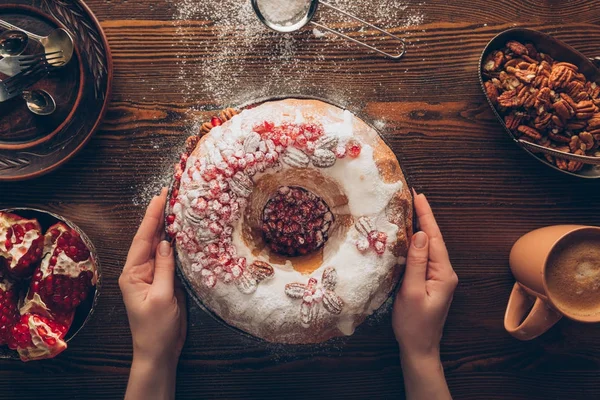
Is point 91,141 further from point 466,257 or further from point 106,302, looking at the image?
point 466,257

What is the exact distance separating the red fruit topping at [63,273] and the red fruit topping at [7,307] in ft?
0.16

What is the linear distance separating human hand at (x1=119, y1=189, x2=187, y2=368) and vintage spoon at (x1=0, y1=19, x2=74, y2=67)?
530 millimetres

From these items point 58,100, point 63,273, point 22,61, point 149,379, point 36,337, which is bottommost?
point 149,379

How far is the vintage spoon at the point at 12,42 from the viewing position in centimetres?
147

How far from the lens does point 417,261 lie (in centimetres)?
134

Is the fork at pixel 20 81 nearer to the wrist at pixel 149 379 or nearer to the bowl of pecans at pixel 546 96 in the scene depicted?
the wrist at pixel 149 379

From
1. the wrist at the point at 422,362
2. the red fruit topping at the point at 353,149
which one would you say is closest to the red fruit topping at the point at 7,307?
the red fruit topping at the point at 353,149

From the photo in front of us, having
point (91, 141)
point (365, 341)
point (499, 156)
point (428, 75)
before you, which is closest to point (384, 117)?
point (428, 75)

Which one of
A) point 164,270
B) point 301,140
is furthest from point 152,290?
point 301,140

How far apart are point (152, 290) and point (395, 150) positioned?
88cm

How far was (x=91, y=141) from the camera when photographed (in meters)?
1.57

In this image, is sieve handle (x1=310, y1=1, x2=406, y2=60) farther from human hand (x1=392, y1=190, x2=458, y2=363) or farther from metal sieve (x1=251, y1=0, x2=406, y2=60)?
human hand (x1=392, y1=190, x2=458, y2=363)

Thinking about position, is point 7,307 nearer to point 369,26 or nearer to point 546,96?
point 369,26

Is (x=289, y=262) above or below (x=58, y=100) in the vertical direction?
below
